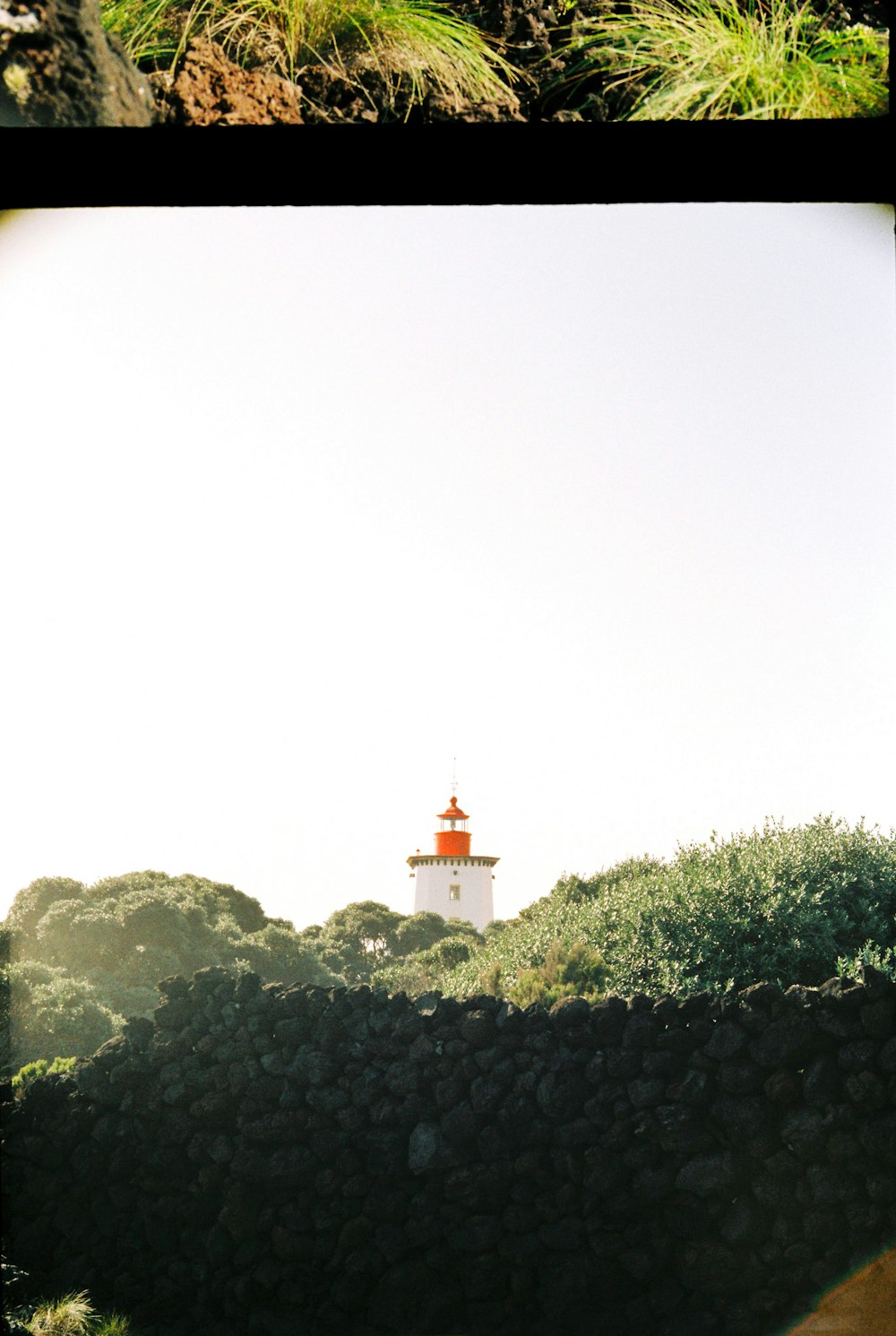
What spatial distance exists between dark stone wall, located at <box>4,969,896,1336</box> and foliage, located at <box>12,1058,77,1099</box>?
56mm

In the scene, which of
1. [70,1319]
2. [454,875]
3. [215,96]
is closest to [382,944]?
[454,875]

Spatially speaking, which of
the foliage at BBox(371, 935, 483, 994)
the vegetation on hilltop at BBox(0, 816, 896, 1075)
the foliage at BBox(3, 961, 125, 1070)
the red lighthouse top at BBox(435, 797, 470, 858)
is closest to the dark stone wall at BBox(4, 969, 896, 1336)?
the foliage at BBox(3, 961, 125, 1070)

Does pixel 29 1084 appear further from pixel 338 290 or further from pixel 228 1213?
pixel 338 290

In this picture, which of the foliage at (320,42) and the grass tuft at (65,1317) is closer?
the foliage at (320,42)

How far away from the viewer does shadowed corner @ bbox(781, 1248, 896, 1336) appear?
9.41ft

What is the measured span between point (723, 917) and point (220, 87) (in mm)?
2858

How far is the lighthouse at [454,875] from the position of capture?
3660 millimetres

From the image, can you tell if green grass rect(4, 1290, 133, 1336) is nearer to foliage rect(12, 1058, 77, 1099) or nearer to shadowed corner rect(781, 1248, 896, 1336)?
foliage rect(12, 1058, 77, 1099)

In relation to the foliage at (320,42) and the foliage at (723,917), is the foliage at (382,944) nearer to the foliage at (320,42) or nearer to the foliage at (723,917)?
the foliage at (723,917)

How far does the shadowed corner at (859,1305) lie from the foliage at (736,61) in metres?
2.83

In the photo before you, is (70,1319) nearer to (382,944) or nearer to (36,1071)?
(36,1071)

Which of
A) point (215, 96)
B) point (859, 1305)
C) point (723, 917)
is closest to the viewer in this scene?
point (215, 96)

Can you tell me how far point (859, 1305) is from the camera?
2896 mm

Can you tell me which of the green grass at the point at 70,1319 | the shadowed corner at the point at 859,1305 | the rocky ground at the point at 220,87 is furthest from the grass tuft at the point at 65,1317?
the rocky ground at the point at 220,87
